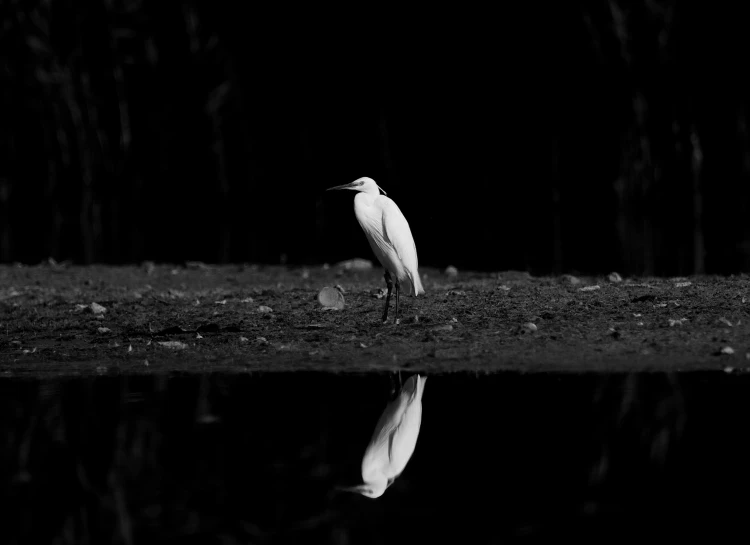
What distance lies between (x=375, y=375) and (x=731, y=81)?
21477 mm

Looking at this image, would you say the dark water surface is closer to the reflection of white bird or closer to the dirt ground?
the reflection of white bird

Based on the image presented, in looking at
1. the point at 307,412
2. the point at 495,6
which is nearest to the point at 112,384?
the point at 307,412

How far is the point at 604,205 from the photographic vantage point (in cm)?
2542

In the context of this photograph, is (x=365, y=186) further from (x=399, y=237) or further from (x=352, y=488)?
(x=352, y=488)

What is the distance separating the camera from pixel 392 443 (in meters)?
6.16

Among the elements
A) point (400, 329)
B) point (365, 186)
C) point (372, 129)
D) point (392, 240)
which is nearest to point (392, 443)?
point (400, 329)

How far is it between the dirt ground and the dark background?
20.5ft

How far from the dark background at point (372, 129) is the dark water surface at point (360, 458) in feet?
33.4

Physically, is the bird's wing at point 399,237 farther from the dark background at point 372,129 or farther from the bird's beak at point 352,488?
the dark background at point 372,129

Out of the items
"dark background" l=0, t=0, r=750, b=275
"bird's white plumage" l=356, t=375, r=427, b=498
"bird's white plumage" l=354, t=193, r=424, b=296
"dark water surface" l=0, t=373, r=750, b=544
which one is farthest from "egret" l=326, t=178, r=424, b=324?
"dark background" l=0, t=0, r=750, b=275

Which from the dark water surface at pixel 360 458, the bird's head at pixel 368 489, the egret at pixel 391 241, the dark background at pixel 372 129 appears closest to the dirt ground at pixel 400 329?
the egret at pixel 391 241

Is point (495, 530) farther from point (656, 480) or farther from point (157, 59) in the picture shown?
point (157, 59)

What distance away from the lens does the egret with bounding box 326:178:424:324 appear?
34.0 feet

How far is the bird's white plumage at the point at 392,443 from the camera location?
5578 millimetres
